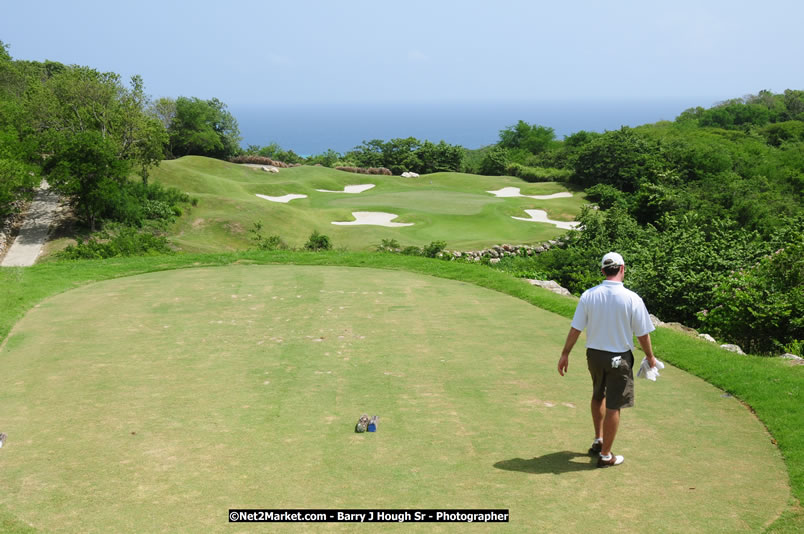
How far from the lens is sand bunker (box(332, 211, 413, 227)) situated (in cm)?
3491

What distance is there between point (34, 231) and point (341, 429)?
29238mm

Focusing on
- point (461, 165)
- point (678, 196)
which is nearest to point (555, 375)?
point (678, 196)

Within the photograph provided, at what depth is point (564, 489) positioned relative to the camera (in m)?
5.40

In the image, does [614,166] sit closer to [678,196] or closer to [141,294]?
[678,196]

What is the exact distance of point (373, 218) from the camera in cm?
3628

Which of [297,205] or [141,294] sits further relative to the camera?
[297,205]

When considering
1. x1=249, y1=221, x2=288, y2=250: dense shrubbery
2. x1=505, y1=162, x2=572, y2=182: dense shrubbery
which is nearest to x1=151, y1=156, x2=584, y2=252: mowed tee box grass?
x1=249, y1=221, x2=288, y2=250: dense shrubbery

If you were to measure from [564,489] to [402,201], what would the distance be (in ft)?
117

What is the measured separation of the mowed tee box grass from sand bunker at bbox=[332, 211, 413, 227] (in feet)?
1.43

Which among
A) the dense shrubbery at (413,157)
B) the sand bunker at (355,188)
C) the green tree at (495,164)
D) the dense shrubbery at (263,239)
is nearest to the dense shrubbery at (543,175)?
the green tree at (495,164)

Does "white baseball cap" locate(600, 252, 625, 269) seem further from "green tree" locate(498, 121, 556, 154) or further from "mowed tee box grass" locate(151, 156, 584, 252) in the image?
"green tree" locate(498, 121, 556, 154)

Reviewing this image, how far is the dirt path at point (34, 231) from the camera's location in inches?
1039

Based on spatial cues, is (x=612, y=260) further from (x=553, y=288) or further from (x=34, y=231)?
(x=34, y=231)

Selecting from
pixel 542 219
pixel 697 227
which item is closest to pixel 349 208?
pixel 542 219
